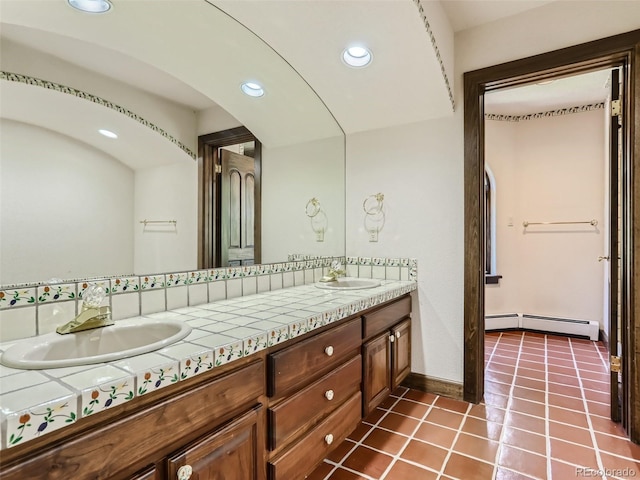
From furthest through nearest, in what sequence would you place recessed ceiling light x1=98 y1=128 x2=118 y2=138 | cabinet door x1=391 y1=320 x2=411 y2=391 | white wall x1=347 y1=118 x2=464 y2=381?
white wall x1=347 y1=118 x2=464 y2=381
cabinet door x1=391 y1=320 x2=411 y2=391
recessed ceiling light x1=98 y1=128 x2=118 y2=138

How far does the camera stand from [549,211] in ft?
12.6

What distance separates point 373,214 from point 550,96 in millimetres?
2406

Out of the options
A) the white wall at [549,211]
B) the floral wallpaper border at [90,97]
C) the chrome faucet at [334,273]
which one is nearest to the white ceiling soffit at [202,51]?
the floral wallpaper border at [90,97]

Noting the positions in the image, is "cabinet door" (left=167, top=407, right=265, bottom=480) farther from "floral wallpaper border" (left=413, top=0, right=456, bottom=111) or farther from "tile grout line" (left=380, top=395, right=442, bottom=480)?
"floral wallpaper border" (left=413, top=0, right=456, bottom=111)

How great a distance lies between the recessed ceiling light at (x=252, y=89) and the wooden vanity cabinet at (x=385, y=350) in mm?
1375

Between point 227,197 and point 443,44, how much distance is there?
153 cm

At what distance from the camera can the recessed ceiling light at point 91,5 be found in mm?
1166

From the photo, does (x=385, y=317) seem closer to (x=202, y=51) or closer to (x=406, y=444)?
(x=406, y=444)

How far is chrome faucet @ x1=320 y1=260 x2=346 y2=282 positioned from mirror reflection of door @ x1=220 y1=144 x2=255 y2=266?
0.61m

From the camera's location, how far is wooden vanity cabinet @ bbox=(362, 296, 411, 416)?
1.75 m

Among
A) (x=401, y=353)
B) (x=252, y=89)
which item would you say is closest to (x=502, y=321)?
(x=401, y=353)

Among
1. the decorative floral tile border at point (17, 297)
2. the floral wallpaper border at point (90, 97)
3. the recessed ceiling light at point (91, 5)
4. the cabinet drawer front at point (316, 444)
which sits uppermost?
the recessed ceiling light at point (91, 5)

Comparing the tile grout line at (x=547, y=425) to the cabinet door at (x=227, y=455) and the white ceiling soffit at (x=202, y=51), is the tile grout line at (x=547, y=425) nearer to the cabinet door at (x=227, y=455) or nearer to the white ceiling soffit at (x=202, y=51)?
the cabinet door at (x=227, y=455)

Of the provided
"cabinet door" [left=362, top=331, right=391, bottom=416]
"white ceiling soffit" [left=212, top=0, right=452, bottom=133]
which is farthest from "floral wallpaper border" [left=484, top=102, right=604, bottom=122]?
"cabinet door" [left=362, top=331, right=391, bottom=416]
